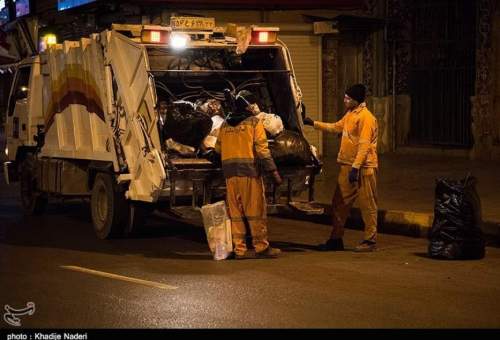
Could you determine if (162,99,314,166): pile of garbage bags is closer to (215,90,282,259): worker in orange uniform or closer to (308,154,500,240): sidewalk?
(215,90,282,259): worker in orange uniform

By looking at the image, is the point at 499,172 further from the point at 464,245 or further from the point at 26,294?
the point at 26,294

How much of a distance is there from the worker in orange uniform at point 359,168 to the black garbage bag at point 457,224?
2.33 feet

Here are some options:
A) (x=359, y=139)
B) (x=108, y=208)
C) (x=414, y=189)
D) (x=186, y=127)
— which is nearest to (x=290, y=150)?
(x=359, y=139)

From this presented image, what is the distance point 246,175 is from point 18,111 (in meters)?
5.85

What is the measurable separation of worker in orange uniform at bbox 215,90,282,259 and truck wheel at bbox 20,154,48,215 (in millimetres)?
4697

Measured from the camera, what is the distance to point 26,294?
8.05 meters

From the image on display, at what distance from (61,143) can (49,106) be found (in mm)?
776

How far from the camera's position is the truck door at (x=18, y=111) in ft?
46.8

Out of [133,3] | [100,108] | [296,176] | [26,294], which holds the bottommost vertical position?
[26,294]

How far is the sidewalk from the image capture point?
11703mm

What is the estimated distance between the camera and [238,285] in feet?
27.5

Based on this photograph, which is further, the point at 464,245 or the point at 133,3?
the point at 133,3
